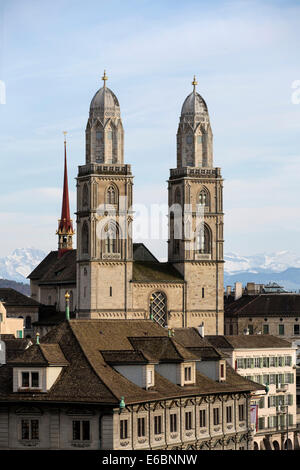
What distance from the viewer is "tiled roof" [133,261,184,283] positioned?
178 m

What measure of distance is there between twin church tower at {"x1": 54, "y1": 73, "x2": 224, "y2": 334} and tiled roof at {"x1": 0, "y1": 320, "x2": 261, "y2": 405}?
288ft

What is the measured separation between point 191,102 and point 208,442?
102017mm

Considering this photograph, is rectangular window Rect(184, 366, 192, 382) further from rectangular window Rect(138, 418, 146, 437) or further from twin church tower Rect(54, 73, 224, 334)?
twin church tower Rect(54, 73, 224, 334)

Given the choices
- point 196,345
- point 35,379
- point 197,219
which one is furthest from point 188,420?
point 197,219

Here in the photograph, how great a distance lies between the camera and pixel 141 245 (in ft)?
606

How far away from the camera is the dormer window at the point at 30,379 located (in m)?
75.6

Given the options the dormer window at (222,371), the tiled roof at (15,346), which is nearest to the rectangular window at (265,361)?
the tiled roof at (15,346)

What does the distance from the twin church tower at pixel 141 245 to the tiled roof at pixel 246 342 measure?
2695cm

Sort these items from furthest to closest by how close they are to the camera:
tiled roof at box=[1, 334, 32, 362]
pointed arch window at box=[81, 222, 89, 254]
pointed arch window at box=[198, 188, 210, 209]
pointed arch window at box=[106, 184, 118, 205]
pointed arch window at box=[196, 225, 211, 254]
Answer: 1. pointed arch window at box=[198, 188, 210, 209]
2. pointed arch window at box=[196, 225, 211, 254]
3. pointed arch window at box=[106, 184, 118, 205]
4. pointed arch window at box=[81, 222, 89, 254]
5. tiled roof at box=[1, 334, 32, 362]

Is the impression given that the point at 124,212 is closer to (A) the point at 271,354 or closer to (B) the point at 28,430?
(A) the point at 271,354

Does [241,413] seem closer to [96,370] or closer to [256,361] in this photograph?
[96,370]

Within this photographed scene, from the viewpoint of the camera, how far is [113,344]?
8156cm

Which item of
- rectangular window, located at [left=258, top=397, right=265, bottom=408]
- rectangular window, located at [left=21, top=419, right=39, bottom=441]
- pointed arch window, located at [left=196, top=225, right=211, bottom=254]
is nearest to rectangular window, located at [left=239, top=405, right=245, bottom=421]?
rectangular window, located at [left=21, top=419, right=39, bottom=441]
